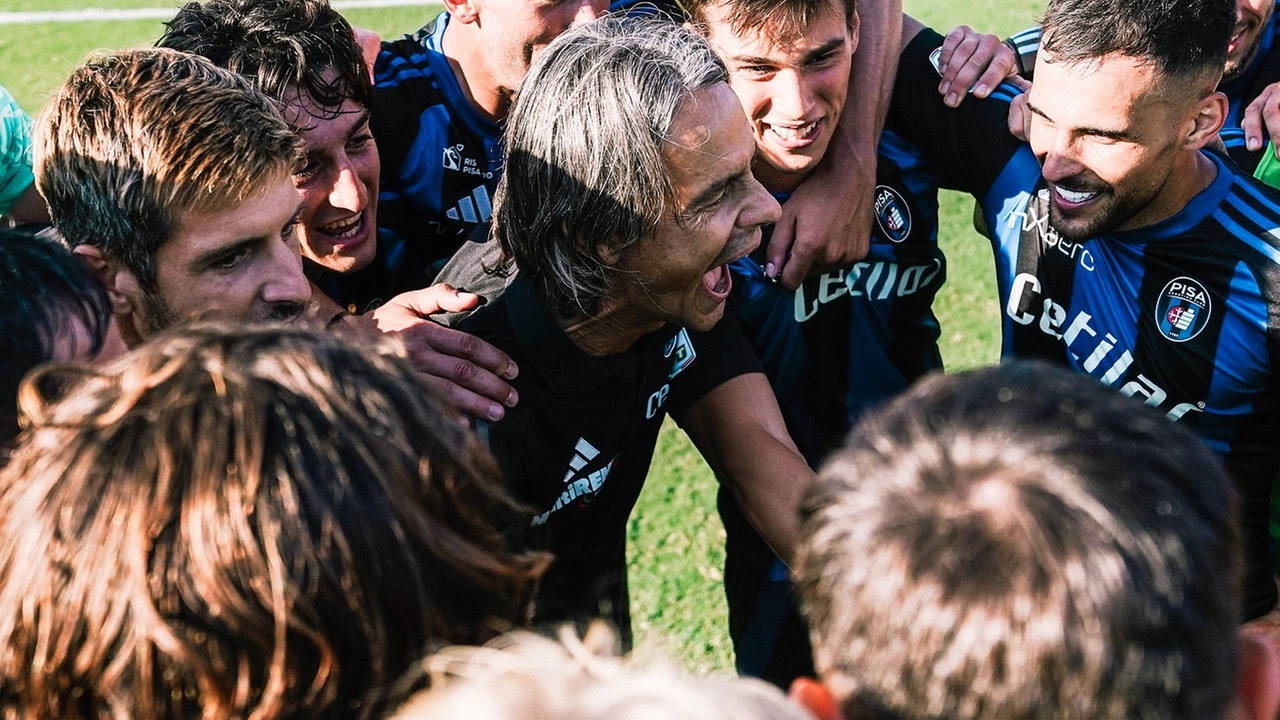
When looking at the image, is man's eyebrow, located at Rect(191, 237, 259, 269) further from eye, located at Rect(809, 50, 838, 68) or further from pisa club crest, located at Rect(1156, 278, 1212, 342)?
pisa club crest, located at Rect(1156, 278, 1212, 342)

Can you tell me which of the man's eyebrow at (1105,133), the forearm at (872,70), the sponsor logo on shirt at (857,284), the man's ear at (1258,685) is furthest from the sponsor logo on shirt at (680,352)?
the man's ear at (1258,685)

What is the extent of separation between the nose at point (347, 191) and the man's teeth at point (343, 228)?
0.06 meters

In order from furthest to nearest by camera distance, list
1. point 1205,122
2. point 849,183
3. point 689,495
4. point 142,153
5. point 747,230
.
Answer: point 689,495
point 849,183
point 1205,122
point 747,230
point 142,153

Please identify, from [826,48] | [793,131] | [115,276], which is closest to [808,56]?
[826,48]

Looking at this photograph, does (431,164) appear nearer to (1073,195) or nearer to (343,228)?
(343,228)

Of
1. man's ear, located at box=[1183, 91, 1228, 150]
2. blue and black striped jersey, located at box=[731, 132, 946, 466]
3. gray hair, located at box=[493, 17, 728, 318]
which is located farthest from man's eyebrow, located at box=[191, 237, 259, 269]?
man's ear, located at box=[1183, 91, 1228, 150]

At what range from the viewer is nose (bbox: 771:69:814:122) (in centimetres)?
307

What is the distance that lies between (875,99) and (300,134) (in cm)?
167

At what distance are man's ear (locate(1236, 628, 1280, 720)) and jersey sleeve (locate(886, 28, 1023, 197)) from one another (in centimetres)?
210

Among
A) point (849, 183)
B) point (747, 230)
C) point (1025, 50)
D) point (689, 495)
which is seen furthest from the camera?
point (689, 495)

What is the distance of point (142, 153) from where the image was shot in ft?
7.65

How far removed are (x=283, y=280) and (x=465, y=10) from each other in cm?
129

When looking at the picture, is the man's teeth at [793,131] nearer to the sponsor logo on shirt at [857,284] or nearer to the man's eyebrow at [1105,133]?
the sponsor logo on shirt at [857,284]

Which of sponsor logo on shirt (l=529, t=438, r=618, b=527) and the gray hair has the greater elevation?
the gray hair
